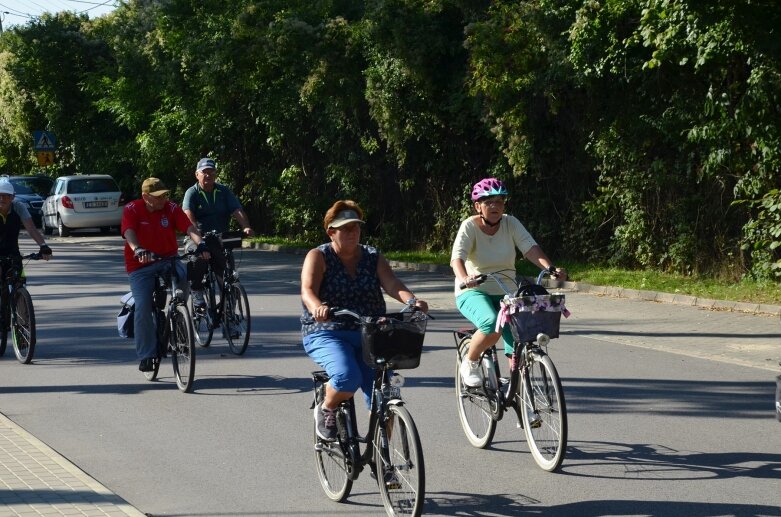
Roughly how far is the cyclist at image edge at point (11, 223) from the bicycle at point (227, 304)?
1584 millimetres

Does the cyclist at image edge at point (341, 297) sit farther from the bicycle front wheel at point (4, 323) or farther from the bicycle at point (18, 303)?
the bicycle front wheel at point (4, 323)

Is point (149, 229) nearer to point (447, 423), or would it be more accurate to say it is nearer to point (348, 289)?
point (447, 423)

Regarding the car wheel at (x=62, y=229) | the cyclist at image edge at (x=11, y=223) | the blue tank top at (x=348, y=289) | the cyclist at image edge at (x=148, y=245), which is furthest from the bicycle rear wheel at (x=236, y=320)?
the car wheel at (x=62, y=229)

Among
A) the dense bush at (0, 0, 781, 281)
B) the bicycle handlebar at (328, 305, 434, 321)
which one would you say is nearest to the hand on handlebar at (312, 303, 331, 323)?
the bicycle handlebar at (328, 305, 434, 321)

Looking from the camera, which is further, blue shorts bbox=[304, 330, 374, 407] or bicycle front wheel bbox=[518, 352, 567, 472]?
bicycle front wheel bbox=[518, 352, 567, 472]

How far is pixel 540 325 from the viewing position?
270 inches

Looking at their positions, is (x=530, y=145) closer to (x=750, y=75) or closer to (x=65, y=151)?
(x=750, y=75)

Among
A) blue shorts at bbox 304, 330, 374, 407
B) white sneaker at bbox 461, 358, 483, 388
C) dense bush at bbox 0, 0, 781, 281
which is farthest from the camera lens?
dense bush at bbox 0, 0, 781, 281

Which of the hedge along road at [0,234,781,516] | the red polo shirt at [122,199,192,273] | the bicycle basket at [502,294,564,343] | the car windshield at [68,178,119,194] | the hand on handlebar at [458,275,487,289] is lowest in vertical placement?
the hedge along road at [0,234,781,516]

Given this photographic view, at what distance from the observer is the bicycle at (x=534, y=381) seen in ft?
22.3

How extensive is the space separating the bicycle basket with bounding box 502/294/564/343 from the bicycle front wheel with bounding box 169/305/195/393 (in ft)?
11.8

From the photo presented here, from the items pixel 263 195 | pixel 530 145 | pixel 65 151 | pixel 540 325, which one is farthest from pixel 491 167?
pixel 65 151

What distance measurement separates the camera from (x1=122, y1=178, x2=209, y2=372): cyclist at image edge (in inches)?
393

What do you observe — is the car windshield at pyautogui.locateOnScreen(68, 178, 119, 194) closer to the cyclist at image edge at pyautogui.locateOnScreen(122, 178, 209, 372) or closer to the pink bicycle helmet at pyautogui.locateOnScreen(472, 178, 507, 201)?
the cyclist at image edge at pyautogui.locateOnScreen(122, 178, 209, 372)
